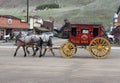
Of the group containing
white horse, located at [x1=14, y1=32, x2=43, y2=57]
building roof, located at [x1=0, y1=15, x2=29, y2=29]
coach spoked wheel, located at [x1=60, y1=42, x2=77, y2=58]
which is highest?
building roof, located at [x1=0, y1=15, x2=29, y2=29]

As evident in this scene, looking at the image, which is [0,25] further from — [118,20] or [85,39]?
[85,39]

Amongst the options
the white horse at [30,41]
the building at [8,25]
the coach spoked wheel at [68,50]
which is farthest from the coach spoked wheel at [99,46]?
the building at [8,25]

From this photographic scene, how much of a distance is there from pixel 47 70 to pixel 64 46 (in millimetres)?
9273

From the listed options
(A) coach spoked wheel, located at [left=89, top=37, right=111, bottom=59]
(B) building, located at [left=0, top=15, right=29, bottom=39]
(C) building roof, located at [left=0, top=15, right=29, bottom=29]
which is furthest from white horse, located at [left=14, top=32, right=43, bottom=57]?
(C) building roof, located at [left=0, top=15, right=29, bottom=29]

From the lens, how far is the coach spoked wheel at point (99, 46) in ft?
97.4

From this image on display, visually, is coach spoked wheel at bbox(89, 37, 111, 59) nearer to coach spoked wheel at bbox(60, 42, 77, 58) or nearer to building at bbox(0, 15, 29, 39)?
coach spoked wheel at bbox(60, 42, 77, 58)

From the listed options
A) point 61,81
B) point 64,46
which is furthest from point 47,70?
point 64,46

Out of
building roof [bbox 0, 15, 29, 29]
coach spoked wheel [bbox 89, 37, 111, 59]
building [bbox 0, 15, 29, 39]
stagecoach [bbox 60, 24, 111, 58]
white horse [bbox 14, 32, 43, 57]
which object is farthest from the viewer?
building roof [bbox 0, 15, 29, 29]

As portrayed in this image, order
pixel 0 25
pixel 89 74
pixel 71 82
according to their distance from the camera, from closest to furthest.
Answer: pixel 71 82 < pixel 89 74 < pixel 0 25

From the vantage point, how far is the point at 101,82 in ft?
55.0

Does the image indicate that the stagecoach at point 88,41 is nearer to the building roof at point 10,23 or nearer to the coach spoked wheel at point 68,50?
the coach spoked wheel at point 68,50

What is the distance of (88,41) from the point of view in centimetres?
3023

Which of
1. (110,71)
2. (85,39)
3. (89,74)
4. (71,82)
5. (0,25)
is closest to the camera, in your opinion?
(71,82)

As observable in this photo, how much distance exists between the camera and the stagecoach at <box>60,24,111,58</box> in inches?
1174
